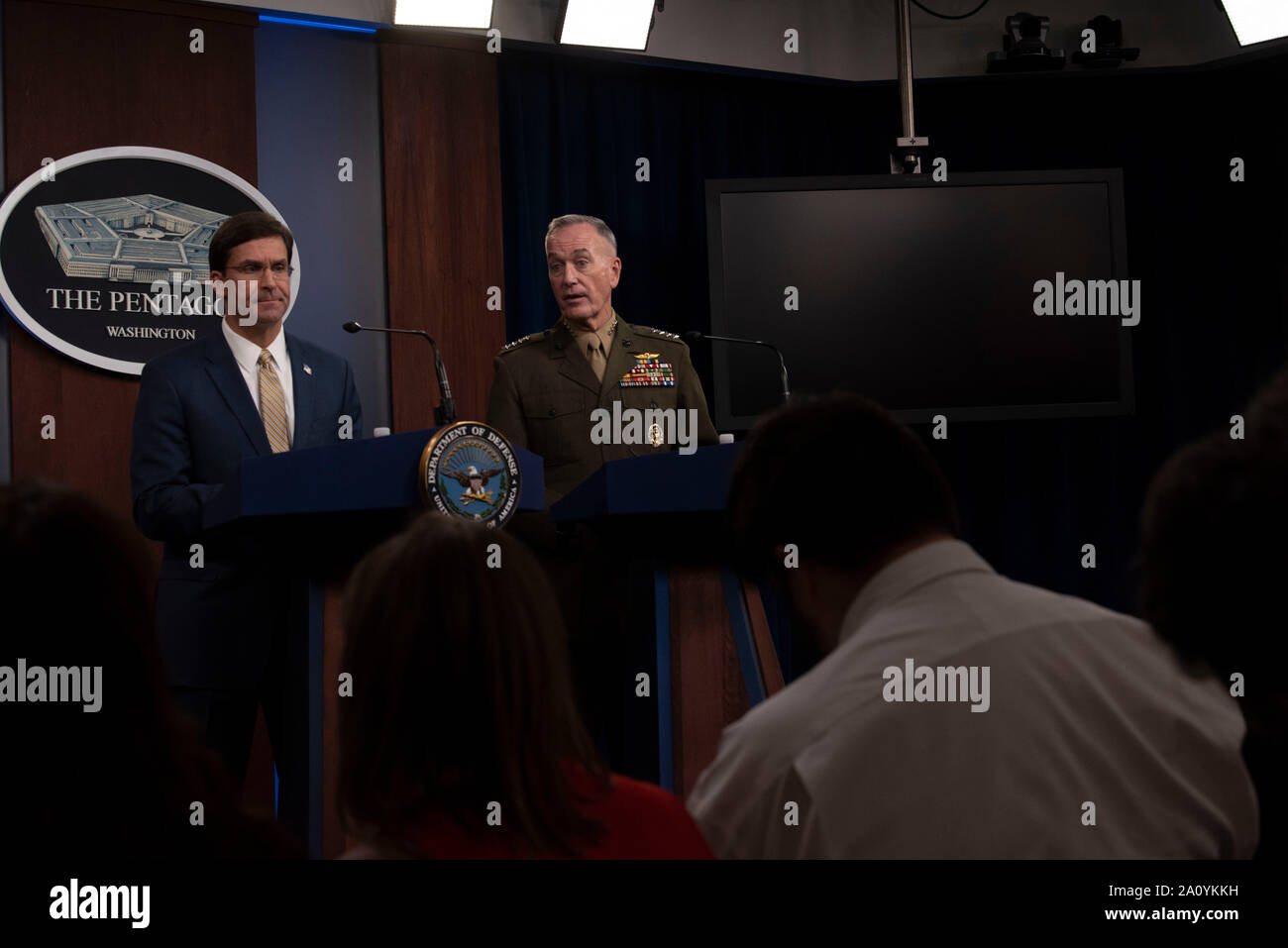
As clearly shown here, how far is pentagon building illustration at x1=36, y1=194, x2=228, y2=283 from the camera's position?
3.67 meters

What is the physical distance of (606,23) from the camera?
170 inches

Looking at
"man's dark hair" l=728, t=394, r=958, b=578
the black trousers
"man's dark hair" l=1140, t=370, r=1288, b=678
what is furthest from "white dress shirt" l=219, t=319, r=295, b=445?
"man's dark hair" l=1140, t=370, r=1288, b=678

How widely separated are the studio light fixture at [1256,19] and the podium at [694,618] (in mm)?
3389

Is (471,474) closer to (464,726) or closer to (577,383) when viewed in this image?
(464,726)

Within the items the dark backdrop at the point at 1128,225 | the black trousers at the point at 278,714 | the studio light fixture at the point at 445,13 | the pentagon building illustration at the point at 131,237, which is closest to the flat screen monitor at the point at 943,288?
the dark backdrop at the point at 1128,225

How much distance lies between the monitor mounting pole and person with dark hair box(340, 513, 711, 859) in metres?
3.77

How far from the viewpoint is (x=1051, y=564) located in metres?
4.97

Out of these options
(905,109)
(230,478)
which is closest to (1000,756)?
(230,478)

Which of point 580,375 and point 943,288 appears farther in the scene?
point 943,288

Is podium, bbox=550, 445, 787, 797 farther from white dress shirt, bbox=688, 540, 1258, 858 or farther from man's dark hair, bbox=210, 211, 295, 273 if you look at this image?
white dress shirt, bbox=688, 540, 1258, 858

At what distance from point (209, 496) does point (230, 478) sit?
288 mm

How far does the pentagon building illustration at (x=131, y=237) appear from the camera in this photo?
12.0ft

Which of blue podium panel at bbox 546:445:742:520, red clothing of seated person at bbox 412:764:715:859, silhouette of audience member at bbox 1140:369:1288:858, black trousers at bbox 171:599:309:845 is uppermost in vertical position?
blue podium panel at bbox 546:445:742:520

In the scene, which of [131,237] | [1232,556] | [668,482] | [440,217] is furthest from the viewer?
[440,217]
